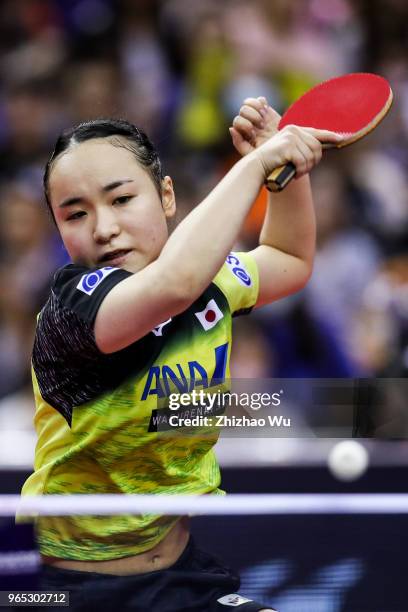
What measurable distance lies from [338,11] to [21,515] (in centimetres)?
349

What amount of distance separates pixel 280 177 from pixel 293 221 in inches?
16.1

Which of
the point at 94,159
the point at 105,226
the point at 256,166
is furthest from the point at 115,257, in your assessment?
the point at 256,166

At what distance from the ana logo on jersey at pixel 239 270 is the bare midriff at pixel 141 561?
441 millimetres

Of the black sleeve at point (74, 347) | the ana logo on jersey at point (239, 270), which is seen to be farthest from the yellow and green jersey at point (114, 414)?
the ana logo on jersey at point (239, 270)

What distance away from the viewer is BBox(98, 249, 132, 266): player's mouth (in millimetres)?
1536

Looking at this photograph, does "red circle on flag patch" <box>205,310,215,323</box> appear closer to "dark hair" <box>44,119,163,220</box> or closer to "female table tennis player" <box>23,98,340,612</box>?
"female table tennis player" <box>23,98,340,612</box>

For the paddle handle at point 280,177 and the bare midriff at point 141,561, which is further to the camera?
the bare midriff at point 141,561

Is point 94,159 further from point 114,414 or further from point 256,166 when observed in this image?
point 114,414

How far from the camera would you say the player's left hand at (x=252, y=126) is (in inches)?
65.6

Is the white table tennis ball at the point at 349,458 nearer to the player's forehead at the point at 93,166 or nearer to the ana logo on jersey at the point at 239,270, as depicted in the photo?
the ana logo on jersey at the point at 239,270

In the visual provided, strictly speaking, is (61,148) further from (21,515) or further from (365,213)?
(365,213)

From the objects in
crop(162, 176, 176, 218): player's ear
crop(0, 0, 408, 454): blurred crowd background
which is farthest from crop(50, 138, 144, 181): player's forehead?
crop(0, 0, 408, 454): blurred crowd background

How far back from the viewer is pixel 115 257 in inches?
60.6

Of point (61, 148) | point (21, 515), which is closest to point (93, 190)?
point (61, 148)
